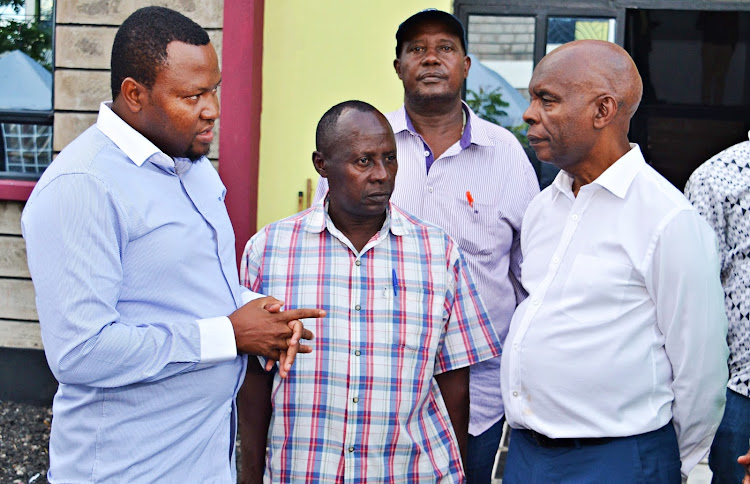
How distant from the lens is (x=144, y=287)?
2.00 m

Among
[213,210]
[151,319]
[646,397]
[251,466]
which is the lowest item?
[251,466]

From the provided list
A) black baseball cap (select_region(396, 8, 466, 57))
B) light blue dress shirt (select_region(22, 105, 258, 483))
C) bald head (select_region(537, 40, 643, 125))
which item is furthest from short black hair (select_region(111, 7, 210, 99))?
black baseball cap (select_region(396, 8, 466, 57))

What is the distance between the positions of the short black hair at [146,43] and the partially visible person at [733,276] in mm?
1737

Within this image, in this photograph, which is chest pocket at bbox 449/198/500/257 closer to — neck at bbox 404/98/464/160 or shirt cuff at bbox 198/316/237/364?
neck at bbox 404/98/464/160

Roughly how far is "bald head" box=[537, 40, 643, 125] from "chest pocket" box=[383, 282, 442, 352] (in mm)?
779

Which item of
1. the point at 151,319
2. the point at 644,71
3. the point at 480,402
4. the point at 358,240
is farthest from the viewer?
the point at 644,71

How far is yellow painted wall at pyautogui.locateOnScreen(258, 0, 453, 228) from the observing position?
202 inches

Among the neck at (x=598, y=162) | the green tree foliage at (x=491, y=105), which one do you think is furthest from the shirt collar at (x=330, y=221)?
the green tree foliage at (x=491, y=105)

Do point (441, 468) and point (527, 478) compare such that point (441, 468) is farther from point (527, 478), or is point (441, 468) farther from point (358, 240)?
point (358, 240)

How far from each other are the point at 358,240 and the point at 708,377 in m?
1.12

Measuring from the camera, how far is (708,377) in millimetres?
2291

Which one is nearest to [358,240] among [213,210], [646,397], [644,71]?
[213,210]

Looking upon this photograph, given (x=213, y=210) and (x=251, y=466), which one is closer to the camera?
(x=213, y=210)

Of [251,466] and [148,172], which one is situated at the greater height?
[148,172]
